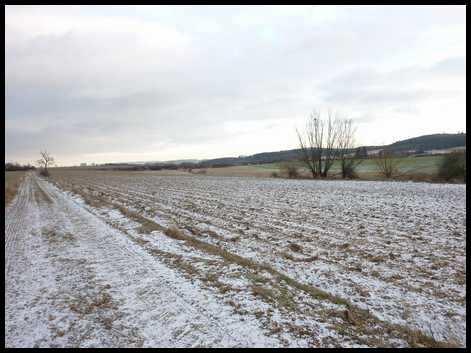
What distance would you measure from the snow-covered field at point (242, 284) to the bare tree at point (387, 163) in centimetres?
2644

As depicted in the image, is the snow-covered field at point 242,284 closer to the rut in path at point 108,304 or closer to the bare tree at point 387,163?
the rut in path at point 108,304

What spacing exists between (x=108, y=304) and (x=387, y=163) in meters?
36.3

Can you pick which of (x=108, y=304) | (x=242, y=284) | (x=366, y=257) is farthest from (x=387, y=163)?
(x=108, y=304)

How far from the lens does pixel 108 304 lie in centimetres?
448

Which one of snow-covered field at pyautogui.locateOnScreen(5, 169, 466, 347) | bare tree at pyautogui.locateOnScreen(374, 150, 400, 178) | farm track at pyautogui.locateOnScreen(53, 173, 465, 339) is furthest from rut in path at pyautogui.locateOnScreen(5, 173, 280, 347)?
bare tree at pyautogui.locateOnScreen(374, 150, 400, 178)

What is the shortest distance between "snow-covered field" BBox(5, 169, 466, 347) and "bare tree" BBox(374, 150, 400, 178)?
26.4 metres

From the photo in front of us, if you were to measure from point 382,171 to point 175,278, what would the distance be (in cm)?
3489

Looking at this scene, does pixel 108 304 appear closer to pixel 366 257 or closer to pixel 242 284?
pixel 242 284

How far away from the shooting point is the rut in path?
364 centimetres

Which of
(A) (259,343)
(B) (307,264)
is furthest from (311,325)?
(B) (307,264)

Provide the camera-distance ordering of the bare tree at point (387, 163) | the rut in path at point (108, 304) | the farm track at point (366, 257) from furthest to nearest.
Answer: the bare tree at point (387, 163) → the farm track at point (366, 257) → the rut in path at point (108, 304)

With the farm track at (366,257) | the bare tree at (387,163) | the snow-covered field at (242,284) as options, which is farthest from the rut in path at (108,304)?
the bare tree at (387,163)

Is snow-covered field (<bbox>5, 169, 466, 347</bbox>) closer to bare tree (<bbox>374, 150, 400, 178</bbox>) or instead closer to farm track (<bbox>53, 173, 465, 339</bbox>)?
farm track (<bbox>53, 173, 465, 339</bbox>)

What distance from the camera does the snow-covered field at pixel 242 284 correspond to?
12.2ft
